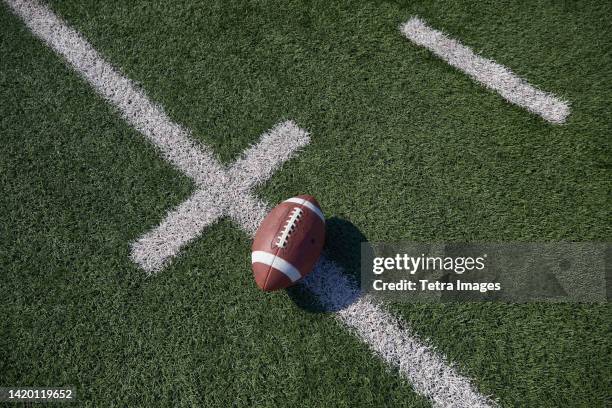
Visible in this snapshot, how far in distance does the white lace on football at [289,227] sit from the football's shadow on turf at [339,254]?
390 mm

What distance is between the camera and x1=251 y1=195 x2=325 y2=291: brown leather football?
2629 mm

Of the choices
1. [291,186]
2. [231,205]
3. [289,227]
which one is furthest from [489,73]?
[231,205]

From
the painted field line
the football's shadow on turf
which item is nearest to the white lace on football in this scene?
the football's shadow on turf

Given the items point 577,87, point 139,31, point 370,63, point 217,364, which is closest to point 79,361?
point 217,364

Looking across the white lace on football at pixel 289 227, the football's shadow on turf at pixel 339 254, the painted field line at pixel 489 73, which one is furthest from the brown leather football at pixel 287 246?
the painted field line at pixel 489 73

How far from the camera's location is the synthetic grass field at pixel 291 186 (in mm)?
2713

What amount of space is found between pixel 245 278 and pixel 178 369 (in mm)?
628

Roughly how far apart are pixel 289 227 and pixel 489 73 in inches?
75.7

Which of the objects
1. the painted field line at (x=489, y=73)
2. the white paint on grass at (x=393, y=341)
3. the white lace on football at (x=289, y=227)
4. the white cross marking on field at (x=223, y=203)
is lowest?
the white paint on grass at (x=393, y=341)

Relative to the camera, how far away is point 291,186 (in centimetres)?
317

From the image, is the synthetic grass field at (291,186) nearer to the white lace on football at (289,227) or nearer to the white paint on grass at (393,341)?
the white paint on grass at (393,341)

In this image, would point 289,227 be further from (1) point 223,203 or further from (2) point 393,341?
(2) point 393,341

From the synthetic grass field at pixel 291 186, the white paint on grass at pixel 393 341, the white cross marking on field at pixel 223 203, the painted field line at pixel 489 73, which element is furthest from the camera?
the painted field line at pixel 489 73

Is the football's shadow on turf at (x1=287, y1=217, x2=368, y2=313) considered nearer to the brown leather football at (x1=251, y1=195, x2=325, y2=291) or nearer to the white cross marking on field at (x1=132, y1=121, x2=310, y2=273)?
the brown leather football at (x1=251, y1=195, x2=325, y2=291)
